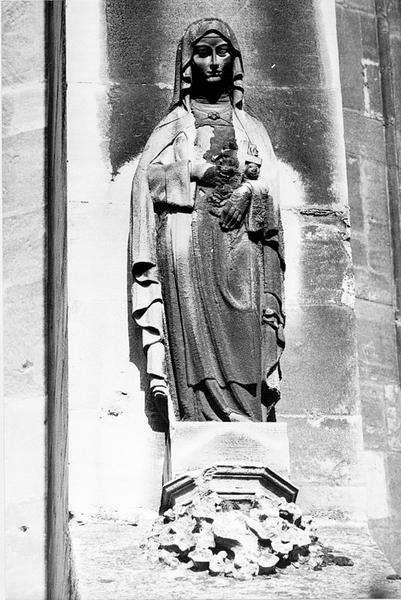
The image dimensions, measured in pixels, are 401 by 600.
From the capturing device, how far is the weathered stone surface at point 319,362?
13.1 meters

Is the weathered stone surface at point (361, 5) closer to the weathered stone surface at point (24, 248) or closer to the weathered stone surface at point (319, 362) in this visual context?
the weathered stone surface at point (24, 248)

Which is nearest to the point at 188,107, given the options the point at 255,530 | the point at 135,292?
the point at 135,292

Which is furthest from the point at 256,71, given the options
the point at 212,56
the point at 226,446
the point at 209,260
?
the point at 226,446

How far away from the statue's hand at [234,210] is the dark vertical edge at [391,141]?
2485mm

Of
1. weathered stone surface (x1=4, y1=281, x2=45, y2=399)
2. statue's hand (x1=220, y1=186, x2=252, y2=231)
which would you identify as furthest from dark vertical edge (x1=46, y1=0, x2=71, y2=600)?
statue's hand (x1=220, y1=186, x2=252, y2=231)

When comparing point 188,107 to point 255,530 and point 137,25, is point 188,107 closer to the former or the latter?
point 137,25

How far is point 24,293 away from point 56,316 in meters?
A: 0.79

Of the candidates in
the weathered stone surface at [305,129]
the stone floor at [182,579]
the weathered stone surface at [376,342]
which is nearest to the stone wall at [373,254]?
the weathered stone surface at [376,342]

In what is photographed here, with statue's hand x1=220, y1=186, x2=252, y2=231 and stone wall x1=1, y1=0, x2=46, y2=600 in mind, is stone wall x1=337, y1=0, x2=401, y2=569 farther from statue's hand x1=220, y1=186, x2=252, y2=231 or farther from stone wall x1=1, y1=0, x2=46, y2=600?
statue's hand x1=220, y1=186, x2=252, y2=231

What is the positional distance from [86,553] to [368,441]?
3.02m

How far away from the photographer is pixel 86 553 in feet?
39.3

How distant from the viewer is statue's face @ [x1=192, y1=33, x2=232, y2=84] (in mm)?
13000

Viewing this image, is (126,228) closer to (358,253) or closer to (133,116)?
(133,116)

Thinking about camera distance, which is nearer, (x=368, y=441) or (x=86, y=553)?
(x=86, y=553)
